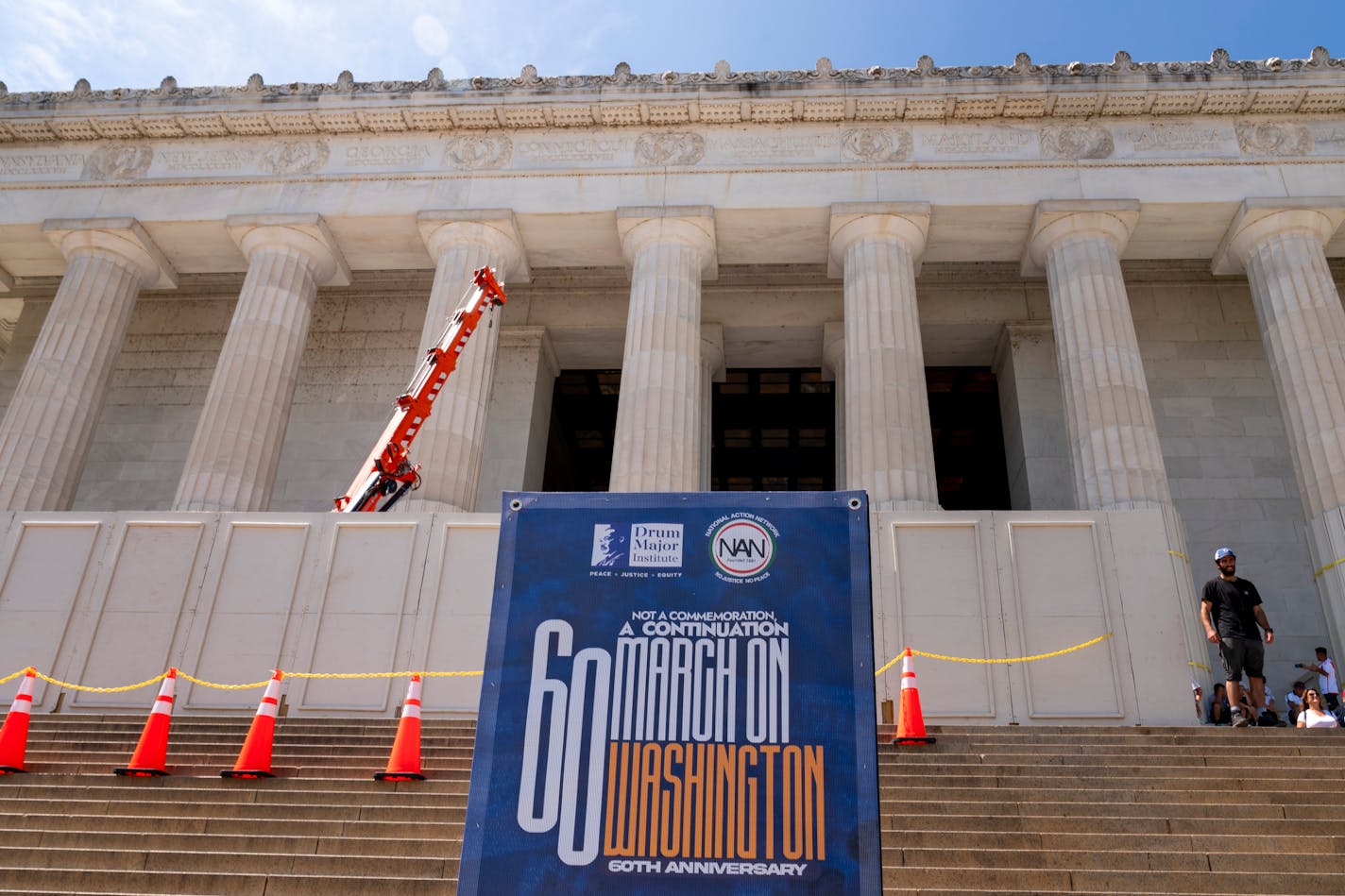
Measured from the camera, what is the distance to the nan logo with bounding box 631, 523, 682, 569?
4.68m

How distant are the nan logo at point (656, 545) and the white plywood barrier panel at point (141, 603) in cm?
1301

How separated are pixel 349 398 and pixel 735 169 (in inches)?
470

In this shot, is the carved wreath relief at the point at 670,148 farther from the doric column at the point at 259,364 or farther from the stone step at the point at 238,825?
the stone step at the point at 238,825

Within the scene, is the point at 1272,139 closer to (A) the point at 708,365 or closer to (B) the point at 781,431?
(A) the point at 708,365

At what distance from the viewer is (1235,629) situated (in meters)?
13.1

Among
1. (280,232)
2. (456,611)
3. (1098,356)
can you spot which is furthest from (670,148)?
(456,611)

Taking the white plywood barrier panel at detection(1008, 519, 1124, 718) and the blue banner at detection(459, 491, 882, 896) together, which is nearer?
the blue banner at detection(459, 491, 882, 896)

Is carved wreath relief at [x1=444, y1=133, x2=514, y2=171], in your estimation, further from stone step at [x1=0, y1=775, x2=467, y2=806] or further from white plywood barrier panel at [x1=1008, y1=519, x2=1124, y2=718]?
stone step at [x1=0, y1=775, x2=467, y2=806]

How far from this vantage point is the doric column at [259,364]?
19906mm

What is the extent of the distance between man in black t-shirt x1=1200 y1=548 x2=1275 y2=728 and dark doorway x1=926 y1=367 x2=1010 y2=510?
1646 centimetres

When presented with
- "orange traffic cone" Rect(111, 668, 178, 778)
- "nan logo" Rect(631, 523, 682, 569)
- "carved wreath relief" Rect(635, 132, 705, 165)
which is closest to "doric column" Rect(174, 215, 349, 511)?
"carved wreath relief" Rect(635, 132, 705, 165)

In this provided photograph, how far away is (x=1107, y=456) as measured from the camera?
61.2 feet

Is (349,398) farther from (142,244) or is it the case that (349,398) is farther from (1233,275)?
(1233,275)

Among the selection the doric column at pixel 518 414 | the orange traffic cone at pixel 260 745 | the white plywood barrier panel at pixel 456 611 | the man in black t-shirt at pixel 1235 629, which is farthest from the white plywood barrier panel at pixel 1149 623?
the doric column at pixel 518 414
